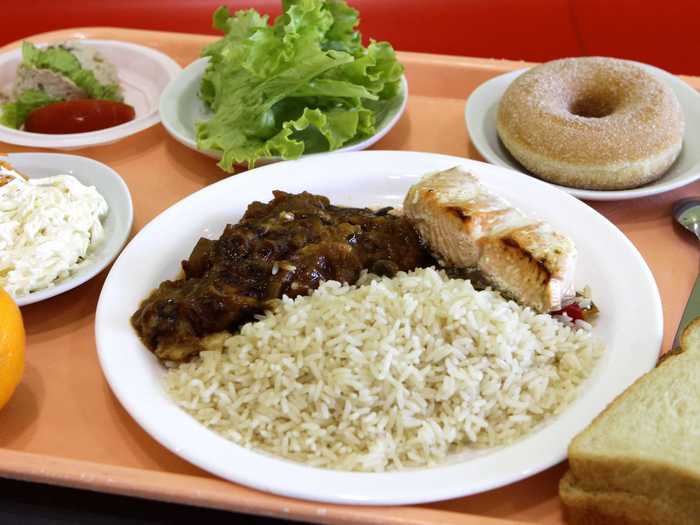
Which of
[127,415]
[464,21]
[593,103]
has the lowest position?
[127,415]

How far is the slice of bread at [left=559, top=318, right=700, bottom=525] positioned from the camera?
1.57m

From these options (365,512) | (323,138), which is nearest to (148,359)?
(365,512)

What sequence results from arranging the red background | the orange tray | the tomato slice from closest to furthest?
the orange tray < the tomato slice < the red background

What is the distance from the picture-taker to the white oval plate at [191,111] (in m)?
2.91

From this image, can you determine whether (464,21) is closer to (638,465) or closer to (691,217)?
Result: (691,217)

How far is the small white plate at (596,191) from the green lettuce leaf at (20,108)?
1.93 metres

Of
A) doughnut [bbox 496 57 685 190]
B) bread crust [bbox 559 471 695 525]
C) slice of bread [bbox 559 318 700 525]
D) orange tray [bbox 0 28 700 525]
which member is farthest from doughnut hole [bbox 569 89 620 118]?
bread crust [bbox 559 471 695 525]

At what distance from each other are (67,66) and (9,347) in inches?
78.1

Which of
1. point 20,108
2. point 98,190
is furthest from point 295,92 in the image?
point 20,108

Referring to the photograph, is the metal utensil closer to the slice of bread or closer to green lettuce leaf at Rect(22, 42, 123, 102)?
the slice of bread

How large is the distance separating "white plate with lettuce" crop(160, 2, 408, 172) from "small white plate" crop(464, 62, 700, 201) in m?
0.33

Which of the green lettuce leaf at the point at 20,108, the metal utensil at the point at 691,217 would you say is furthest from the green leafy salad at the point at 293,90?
the metal utensil at the point at 691,217

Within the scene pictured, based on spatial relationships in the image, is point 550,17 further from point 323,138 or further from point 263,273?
point 263,273

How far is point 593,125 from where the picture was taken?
2664 millimetres
